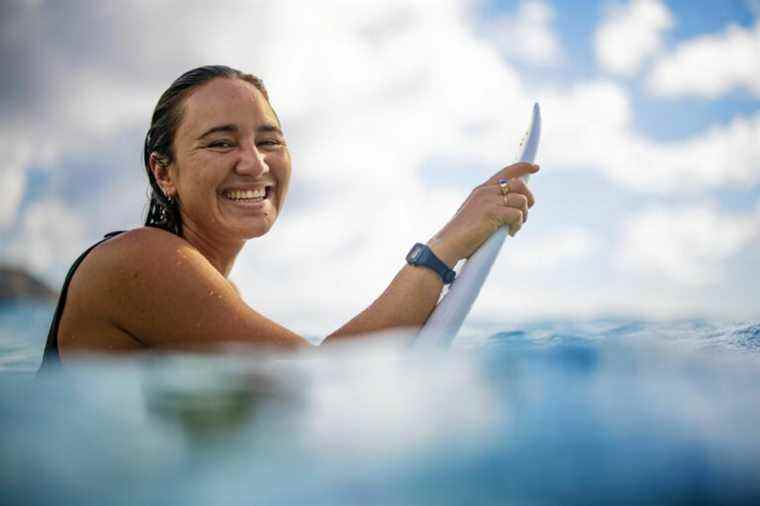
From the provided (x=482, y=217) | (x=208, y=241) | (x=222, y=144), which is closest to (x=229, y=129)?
(x=222, y=144)

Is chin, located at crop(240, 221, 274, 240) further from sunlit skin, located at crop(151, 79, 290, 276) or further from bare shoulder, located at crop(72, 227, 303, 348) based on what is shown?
bare shoulder, located at crop(72, 227, 303, 348)

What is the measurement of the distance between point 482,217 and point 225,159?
4.25 ft

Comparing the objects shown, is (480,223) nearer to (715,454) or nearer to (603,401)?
(603,401)

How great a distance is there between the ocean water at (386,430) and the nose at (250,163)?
99cm

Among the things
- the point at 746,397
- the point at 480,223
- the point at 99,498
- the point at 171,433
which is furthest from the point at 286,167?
the point at 746,397

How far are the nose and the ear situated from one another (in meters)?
0.40

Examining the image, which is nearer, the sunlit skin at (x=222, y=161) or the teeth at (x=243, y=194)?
the sunlit skin at (x=222, y=161)

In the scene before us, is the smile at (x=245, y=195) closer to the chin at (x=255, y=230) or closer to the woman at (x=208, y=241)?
the woman at (x=208, y=241)

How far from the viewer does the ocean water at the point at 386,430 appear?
7.45 feet

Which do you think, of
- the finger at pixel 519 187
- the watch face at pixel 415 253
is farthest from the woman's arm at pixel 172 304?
the finger at pixel 519 187

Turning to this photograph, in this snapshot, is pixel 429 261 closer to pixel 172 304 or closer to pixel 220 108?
pixel 172 304

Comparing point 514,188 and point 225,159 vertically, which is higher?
point 225,159

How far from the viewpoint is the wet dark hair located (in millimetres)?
3535

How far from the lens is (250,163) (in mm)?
3479
